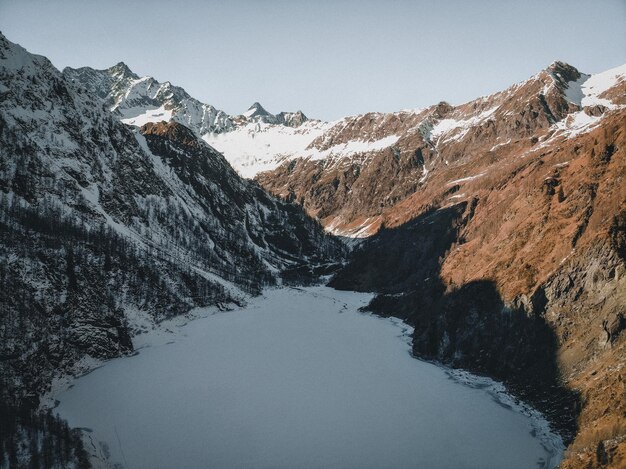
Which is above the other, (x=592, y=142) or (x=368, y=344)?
(x=592, y=142)

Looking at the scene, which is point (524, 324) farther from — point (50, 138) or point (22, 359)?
point (50, 138)

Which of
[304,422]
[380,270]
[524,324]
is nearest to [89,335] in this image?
[304,422]

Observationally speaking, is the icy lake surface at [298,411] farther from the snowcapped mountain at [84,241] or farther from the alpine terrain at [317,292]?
the snowcapped mountain at [84,241]

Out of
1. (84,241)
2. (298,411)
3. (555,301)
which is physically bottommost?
(298,411)

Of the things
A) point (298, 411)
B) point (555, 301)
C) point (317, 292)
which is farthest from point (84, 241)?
point (555, 301)

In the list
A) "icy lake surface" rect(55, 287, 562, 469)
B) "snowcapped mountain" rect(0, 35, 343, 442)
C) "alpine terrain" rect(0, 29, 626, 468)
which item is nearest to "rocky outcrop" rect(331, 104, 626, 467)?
"alpine terrain" rect(0, 29, 626, 468)

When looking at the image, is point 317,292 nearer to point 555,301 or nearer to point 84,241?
point 84,241

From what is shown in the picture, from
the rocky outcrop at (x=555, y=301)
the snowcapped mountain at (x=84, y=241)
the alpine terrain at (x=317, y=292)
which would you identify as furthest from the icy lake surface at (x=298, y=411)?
the snowcapped mountain at (x=84, y=241)
